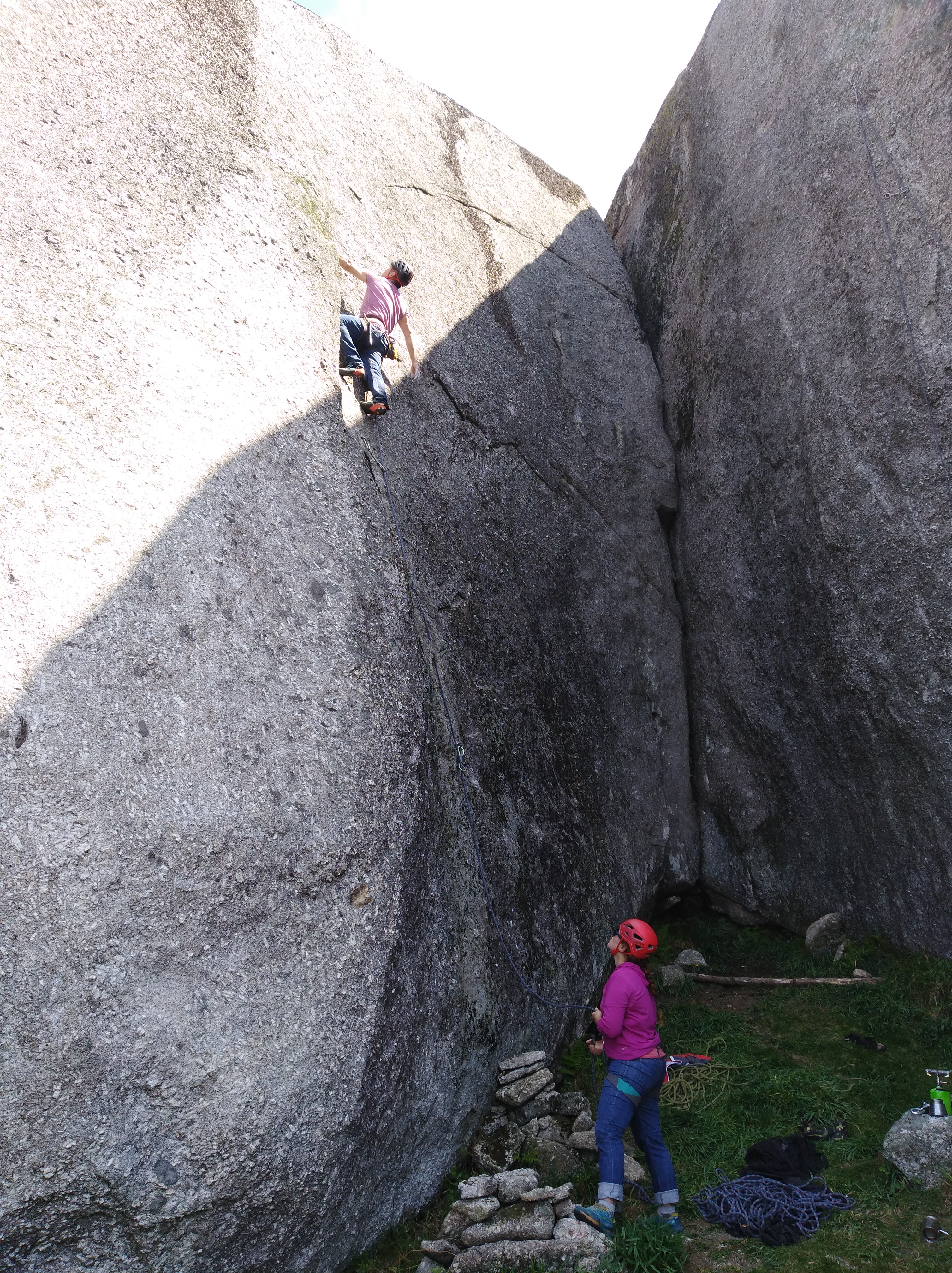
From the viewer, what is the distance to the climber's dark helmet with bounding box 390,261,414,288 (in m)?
6.99

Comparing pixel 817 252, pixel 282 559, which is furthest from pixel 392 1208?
pixel 817 252

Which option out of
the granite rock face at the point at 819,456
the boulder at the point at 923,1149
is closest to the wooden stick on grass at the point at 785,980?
the granite rock face at the point at 819,456

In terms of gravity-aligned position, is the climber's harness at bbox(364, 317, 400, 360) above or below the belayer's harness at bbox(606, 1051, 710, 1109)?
above

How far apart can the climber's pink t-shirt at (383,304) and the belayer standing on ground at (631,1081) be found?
4509 millimetres

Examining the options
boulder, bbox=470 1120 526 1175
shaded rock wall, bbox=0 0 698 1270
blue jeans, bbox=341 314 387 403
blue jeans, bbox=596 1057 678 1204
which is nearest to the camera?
shaded rock wall, bbox=0 0 698 1270

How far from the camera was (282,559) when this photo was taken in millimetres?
5137

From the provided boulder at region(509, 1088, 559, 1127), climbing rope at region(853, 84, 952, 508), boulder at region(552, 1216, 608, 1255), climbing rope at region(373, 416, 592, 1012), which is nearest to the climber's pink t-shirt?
climbing rope at region(373, 416, 592, 1012)

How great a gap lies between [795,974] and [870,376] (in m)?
4.73

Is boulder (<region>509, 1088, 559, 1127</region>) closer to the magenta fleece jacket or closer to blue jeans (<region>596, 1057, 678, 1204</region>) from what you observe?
blue jeans (<region>596, 1057, 678, 1204</region>)

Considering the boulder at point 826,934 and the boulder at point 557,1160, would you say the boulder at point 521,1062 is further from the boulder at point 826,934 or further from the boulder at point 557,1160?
the boulder at point 826,934

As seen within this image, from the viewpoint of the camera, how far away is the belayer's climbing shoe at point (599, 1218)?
4.38 meters

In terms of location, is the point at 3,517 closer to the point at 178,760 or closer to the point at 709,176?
the point at 178,760

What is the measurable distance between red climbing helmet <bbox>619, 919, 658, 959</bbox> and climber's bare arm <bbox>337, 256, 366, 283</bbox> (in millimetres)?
4898

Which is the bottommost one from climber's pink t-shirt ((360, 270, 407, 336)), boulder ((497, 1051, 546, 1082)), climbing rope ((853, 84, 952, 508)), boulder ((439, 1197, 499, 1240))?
boulder ((439, 1197, 499, 1240))
